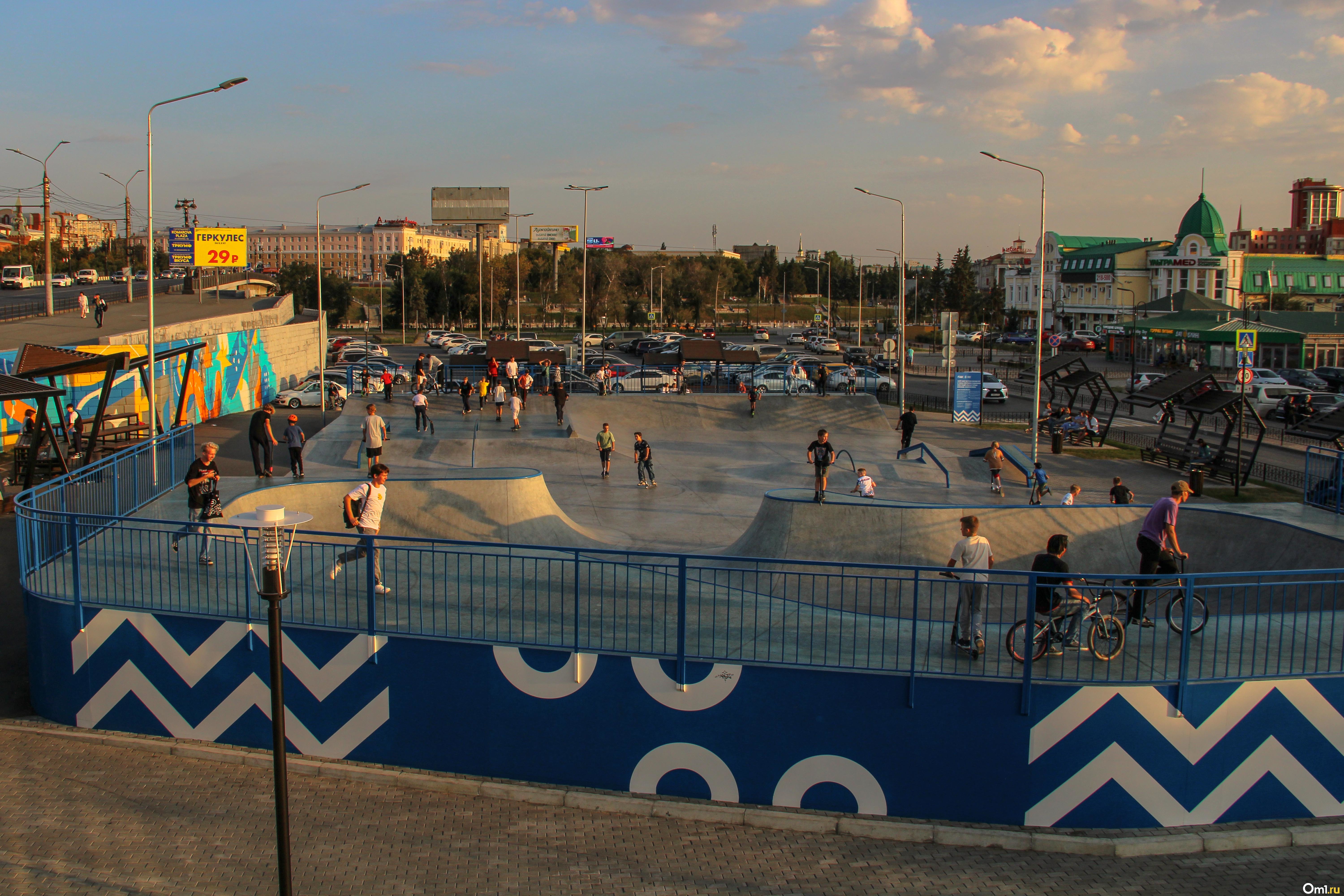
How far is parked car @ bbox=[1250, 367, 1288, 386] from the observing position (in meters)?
41.3

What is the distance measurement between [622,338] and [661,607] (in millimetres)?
67786

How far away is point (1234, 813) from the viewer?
24.7 ft

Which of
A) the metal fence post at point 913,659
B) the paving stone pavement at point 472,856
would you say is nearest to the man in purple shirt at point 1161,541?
the paving stone pavement at point 472,856

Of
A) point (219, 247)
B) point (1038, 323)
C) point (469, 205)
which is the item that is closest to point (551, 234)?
point (469, 205)

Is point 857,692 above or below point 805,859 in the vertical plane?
above

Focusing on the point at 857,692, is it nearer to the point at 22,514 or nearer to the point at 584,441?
the point at 22,514

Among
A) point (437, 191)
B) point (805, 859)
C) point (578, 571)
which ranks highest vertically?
point (437, 191)

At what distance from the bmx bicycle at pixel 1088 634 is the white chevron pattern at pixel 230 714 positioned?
218 inches

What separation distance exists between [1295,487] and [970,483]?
8530mm

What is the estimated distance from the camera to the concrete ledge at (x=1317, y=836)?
728 centimetres

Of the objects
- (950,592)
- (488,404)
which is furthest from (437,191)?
(950,592)

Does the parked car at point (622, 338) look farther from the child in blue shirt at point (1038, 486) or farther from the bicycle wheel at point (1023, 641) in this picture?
the bicycle wheel at point (1023, 641)

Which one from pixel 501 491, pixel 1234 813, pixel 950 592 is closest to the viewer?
pixel 1234 813

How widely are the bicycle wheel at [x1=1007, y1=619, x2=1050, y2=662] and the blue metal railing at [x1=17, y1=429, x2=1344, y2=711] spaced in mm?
69
